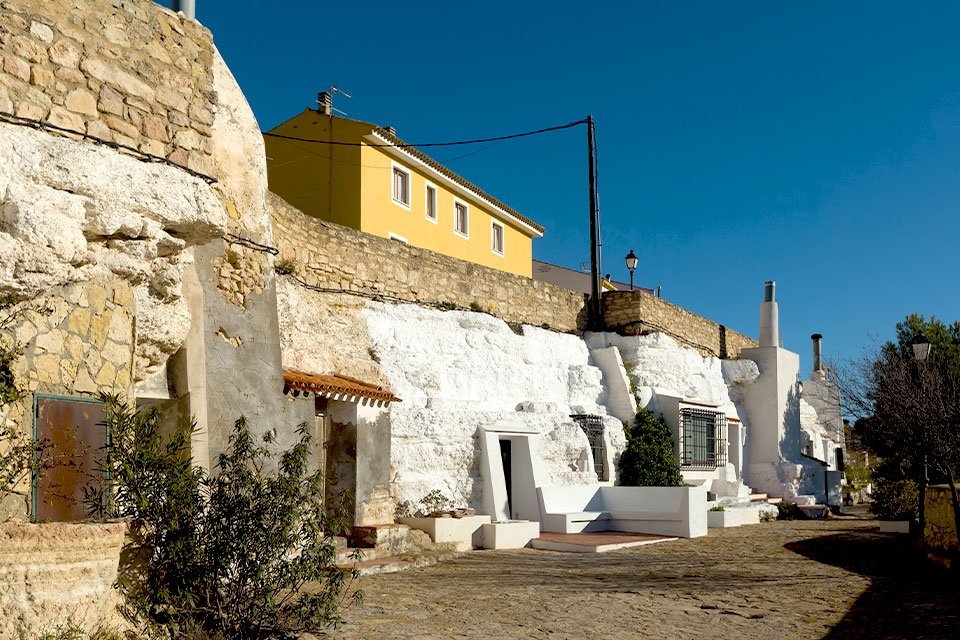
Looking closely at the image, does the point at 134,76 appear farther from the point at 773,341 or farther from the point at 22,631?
the point at 773,341

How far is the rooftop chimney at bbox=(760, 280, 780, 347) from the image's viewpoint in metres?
23.2

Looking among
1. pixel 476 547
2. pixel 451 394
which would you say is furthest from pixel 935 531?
pixel 451 394

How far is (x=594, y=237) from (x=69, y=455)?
17671 millimetres

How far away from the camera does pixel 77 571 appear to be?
5.02 metres

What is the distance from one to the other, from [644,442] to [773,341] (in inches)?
314

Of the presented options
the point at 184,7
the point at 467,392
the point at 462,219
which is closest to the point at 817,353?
the point at 462,219

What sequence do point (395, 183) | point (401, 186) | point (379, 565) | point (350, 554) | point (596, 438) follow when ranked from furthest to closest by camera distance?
point (401, 186) < point (395, 183) < point (596, 438) < point (379, 565) < point (350, 554)

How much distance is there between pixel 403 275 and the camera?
46.4ft

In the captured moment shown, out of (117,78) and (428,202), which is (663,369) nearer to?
(428,202)

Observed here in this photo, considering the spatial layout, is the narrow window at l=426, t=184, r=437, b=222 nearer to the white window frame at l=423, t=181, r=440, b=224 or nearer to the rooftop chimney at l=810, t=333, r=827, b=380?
the white window frame at l=423, t=181, r=440, b=224

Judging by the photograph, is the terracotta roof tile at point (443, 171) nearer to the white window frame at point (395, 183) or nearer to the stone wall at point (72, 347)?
the white window frame at point (395, 183)

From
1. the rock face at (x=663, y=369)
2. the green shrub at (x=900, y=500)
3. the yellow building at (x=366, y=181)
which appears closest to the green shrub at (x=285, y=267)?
the yellow building at (x=366, y=181)

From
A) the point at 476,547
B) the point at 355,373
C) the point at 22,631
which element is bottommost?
the point at 476,547

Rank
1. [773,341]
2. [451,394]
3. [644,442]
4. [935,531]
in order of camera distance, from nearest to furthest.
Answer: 1. [935,531]
2. [451,394]
3. [644,442]
4. [773,341]
